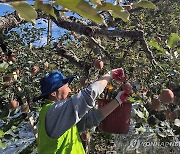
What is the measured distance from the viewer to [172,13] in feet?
23.1

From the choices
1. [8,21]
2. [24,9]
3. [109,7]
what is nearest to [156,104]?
[8,21]

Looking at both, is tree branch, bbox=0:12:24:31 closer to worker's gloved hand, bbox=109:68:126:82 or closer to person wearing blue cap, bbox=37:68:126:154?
person wearing blue cap, bbox=37:68:126:154

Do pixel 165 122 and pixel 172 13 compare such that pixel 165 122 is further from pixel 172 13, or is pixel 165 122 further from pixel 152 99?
pixel 172 13

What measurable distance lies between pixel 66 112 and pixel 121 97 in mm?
325

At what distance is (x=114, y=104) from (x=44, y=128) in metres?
0.34

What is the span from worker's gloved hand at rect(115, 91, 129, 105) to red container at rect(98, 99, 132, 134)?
0.24ft

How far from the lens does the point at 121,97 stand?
1607 mm

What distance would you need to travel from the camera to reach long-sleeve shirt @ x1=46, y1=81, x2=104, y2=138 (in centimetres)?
135

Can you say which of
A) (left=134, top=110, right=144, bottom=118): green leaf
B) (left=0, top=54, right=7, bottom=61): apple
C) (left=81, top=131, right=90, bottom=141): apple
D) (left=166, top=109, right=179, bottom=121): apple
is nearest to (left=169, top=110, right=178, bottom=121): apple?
(left=166, top=109, right=179, bottom=121): apple

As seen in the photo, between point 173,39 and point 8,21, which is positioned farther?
point 8,21

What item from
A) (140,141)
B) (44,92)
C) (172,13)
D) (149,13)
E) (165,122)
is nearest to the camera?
(44,92)

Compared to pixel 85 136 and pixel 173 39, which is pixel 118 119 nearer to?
pixel 173 39

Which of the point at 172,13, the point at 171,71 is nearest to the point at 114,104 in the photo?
the point at 171,71

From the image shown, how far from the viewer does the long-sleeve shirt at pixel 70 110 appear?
1.35 m
